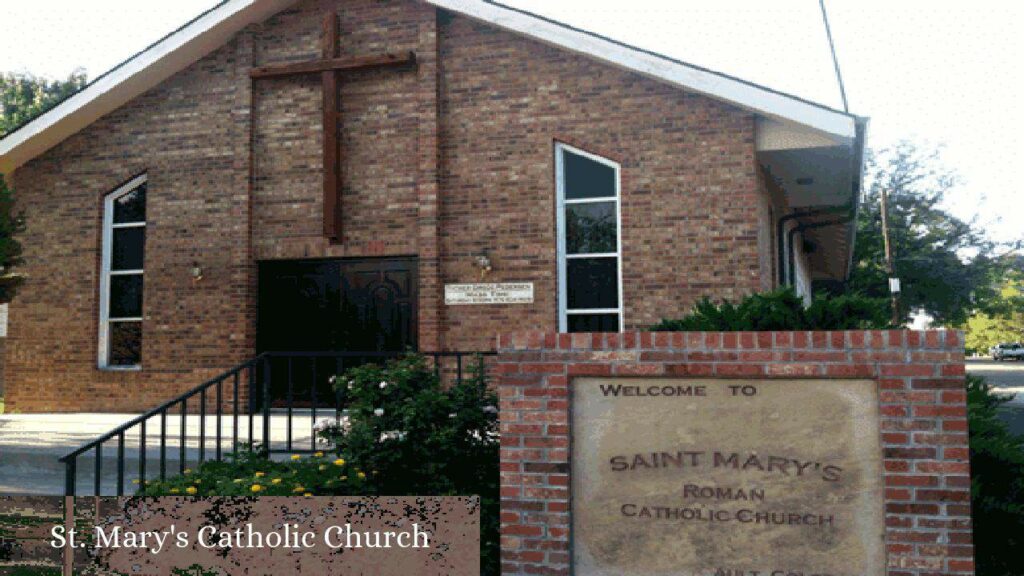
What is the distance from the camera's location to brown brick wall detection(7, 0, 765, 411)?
9812 millimetres

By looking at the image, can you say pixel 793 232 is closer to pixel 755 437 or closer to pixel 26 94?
pixel 755 437

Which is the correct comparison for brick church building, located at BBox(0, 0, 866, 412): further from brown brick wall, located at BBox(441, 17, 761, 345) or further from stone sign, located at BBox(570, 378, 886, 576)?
stone sign, located at BBox(570, 378, 886, 576)

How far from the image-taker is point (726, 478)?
4.08 metres

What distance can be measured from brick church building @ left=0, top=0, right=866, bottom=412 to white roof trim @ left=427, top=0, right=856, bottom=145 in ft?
0.10

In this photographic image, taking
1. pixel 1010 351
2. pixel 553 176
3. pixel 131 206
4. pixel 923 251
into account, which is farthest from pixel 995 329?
pixel 131 206

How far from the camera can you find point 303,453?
22.0 feet

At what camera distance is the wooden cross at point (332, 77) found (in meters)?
10.6

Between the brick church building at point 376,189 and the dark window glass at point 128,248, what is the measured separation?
0.03 m

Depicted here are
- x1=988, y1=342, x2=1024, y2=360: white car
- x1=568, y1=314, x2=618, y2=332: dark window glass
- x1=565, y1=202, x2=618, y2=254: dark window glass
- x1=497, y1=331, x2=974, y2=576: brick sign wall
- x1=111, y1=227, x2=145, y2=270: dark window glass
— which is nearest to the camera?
x1=497, y1=331, x2=974, y2=576: brick sign wall

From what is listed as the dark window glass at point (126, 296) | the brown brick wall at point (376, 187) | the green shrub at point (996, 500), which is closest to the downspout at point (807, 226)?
the brown brick wall at point (376, 187)

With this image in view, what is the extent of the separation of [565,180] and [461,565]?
21.9ft

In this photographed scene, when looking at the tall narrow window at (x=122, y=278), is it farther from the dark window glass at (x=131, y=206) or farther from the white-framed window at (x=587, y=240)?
the white-framed window at (x=587, y=240)

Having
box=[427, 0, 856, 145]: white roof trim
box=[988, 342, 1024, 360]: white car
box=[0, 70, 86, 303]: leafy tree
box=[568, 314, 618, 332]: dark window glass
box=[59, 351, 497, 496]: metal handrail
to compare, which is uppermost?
box=[0, 70, 86, 303]: leafy tree

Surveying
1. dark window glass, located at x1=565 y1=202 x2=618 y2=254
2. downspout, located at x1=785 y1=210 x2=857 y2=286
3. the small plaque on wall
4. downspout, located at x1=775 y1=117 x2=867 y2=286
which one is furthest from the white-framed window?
downspout, located at x1=785 y1=210 x2=857 y2=286
